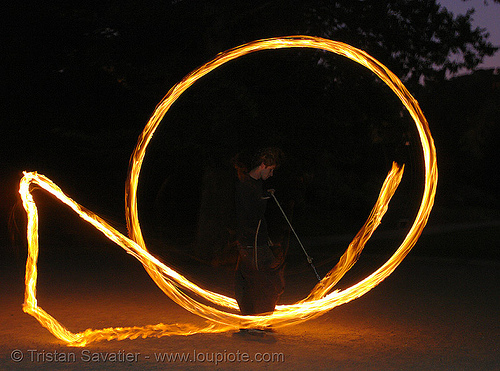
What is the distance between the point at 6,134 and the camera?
18453 mm

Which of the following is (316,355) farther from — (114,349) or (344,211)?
(344,211)

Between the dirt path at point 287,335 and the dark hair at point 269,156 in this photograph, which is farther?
the dark hair at point 269,156

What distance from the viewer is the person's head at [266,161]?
6.23 m

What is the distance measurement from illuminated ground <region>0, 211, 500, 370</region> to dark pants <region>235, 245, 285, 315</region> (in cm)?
32

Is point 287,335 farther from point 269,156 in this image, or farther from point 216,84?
point 216,84

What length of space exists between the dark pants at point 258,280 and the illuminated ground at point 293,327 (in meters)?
0.32

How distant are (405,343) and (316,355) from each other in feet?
3.36

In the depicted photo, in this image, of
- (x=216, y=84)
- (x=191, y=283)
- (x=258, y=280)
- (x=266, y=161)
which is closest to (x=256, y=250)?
(x=258, y=280)

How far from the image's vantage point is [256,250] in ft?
20.4

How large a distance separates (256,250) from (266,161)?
890mm

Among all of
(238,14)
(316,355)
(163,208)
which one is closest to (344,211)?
(163,208)

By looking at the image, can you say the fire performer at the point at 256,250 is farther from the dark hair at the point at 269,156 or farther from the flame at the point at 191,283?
the flame at the point at 191,283

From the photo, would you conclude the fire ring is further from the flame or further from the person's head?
the person's head

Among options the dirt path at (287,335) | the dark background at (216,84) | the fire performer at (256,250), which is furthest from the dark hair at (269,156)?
the dark background at (216,84)
